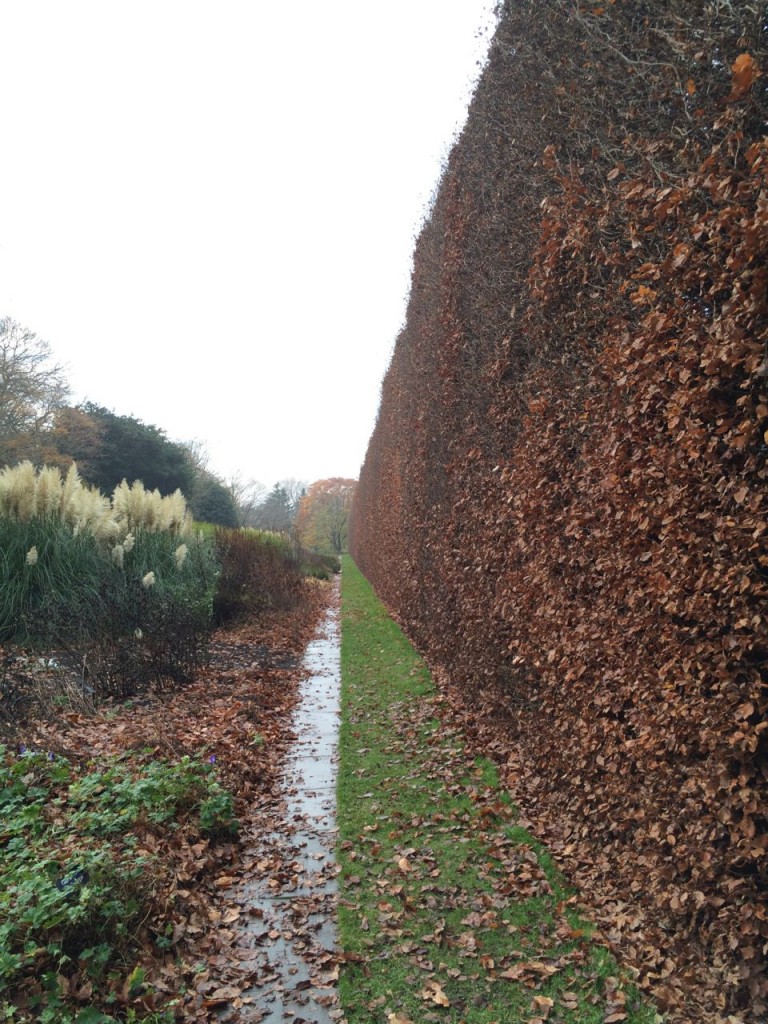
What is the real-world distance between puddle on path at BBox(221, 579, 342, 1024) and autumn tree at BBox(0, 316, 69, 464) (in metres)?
24.3

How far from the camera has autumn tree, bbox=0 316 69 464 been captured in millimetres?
26406

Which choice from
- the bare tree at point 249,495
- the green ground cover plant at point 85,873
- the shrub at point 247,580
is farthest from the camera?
the bare tree at point 249,495

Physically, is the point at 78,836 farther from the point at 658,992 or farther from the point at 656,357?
the point at 656,357

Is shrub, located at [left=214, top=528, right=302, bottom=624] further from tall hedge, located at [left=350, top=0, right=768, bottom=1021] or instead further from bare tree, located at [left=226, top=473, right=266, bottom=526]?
bare tree, located at [left=226, top=473, right=266, bottom=526]

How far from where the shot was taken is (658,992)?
2713 millimetres

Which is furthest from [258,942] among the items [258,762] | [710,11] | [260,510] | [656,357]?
[260,510]

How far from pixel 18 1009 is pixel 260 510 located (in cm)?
6506

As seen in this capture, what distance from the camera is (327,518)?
226 ft

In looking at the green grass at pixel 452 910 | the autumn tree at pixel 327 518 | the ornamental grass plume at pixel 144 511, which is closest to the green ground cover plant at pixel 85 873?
the green grass at pixel 452 910

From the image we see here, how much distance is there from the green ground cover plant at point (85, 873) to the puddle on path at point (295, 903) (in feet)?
1.27

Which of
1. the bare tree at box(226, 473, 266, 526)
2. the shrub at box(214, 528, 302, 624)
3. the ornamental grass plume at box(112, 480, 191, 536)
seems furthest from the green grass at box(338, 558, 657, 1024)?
the bare tree at box(226, 473, 266, 526)

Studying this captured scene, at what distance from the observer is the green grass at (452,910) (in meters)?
2.87

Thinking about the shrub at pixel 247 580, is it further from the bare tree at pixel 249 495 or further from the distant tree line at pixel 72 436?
the bare tree at pixel 249 495

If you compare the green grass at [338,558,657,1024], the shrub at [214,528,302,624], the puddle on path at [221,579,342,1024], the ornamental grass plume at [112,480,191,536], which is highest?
the ornamental grass plume at [112,480,191,536]
